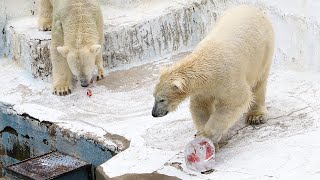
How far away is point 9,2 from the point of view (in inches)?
296

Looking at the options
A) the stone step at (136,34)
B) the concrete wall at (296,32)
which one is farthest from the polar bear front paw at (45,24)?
the concrete wall at (296,32)

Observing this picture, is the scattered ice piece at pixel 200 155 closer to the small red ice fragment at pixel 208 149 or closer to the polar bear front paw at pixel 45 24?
the small red ice fragment at pixel 208 149

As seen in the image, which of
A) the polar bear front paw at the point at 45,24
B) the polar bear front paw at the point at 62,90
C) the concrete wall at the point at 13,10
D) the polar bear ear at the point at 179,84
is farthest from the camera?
the concrete wall at the point at 13,10

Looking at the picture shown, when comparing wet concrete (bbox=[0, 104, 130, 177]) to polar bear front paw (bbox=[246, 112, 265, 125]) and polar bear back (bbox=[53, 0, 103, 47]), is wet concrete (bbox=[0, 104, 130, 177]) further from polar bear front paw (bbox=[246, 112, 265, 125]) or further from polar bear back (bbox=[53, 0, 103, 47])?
polar bear front paw (bbox=[246, 112, 265, 125])

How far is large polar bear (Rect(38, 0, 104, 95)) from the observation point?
19.7 feet

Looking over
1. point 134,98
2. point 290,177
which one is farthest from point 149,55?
point 290,177

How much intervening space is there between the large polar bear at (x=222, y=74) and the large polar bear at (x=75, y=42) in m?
1.66

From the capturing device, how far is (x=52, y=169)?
16.8 ft

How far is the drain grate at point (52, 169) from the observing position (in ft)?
16.4

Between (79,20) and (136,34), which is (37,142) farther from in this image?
(136,34)

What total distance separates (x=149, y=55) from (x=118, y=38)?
0.40 m

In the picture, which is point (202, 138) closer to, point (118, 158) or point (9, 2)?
point (118, 158)

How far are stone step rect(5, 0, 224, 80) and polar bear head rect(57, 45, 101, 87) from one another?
762mm

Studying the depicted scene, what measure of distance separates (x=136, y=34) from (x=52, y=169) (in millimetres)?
2360
